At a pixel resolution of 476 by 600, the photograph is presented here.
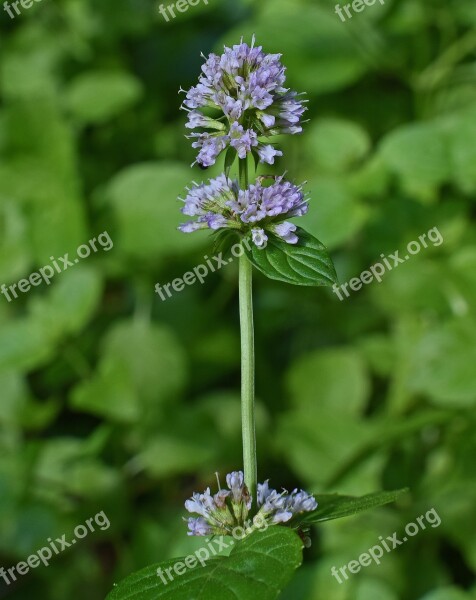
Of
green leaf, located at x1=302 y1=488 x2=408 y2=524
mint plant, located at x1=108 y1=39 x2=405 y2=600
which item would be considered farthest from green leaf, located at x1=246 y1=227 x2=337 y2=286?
green leaf, located at x1=302 y1=488 x2=408 y2=524

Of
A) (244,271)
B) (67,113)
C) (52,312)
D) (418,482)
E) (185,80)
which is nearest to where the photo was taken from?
(244,271)

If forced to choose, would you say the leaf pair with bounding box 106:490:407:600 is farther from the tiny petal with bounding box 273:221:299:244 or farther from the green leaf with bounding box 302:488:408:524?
the tiny petal with bounding box 273:221:299:244

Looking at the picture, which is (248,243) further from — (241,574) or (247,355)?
(241,574)

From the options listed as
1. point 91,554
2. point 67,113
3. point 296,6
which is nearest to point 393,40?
point 296,6

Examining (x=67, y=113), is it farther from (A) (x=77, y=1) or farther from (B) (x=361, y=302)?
(B) (x=361, y=302)

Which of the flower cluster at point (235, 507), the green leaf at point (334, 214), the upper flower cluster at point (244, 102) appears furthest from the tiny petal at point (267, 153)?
the green leaf at point (334, 214)

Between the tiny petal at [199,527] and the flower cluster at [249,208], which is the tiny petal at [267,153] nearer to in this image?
the flower cluster at [249,208]
